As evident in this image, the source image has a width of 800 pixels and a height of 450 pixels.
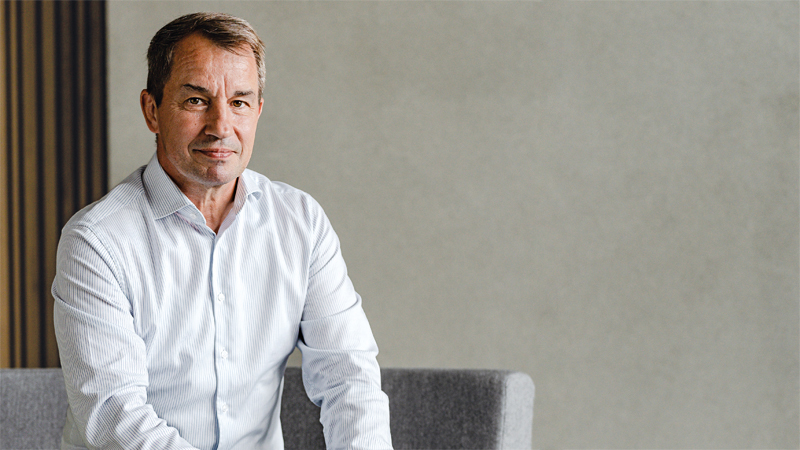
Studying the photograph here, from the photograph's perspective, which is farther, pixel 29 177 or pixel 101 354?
pixel 29 177

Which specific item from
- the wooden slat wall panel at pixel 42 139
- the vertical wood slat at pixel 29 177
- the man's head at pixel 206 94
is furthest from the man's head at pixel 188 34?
the vertical wood slat at pixel 29 177

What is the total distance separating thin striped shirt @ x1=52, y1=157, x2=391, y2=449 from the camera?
3.99 feet

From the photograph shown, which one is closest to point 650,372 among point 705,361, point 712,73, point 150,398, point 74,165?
point 705,361

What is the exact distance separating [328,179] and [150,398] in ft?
3.24

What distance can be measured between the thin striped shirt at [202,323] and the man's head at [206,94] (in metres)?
0.09

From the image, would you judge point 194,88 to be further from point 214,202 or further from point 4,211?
point 4,211


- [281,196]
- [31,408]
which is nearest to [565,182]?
[281,196]

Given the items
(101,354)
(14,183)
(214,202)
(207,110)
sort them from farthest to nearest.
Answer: (14,183), (214,202), (207,110), (101,354)

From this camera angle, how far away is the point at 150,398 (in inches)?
52.6

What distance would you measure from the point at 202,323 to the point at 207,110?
0.41 m

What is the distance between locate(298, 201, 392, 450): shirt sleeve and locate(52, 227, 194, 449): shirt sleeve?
0.30 m

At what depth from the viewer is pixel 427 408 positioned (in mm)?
1742

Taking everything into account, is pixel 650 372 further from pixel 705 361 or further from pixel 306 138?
pixel 306 138

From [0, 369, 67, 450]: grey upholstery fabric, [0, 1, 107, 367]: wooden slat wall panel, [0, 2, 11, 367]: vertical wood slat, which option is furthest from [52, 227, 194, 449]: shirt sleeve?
[0, 2, 11, 367]: vertical wood slat
